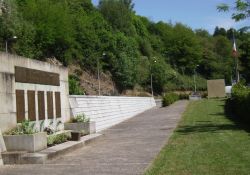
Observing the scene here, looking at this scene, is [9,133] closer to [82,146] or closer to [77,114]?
[82,146]

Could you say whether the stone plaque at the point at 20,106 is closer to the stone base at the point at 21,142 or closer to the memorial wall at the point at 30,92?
the memorial wall at the point at 30,92

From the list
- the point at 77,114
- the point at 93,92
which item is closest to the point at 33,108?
the point at 77,114

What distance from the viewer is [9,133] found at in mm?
14906

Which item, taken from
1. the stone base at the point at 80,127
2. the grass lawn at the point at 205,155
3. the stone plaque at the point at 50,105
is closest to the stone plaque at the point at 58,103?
the stone base at the point at 80,127

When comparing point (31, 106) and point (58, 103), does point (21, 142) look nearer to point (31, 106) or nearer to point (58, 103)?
point (31, 106)

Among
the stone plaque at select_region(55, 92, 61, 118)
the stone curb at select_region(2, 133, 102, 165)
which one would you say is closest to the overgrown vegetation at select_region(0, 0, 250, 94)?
the stone plaque at select_region(55, 92, 61, 118)

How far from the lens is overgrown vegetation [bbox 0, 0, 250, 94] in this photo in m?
73.5

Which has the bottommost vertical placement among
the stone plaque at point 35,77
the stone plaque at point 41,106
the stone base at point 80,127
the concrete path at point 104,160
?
the concrete path at point 104,160

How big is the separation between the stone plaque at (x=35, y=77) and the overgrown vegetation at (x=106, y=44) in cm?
1980

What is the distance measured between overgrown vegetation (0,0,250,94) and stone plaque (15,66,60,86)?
19.8 meters

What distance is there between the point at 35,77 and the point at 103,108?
37.3 ft

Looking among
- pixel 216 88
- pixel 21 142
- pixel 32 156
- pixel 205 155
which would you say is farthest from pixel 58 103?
pixel 216 88

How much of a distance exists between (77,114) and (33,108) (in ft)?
18.7

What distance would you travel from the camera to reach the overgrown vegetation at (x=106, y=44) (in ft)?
241
